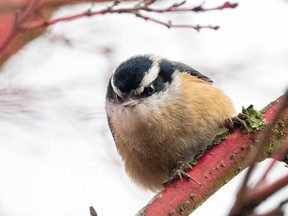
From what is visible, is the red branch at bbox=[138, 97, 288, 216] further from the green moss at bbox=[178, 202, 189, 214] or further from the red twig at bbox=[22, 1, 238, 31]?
the red twig at bbox=[22, 1, 238, 31]

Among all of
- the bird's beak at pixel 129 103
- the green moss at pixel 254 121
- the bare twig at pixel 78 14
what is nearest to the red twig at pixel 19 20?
the bare twig at pixel 78 14

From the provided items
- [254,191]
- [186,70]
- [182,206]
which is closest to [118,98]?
[186,70]

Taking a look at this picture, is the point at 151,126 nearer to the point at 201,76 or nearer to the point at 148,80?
the point at 148,80

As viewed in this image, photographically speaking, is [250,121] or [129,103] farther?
[129,103]

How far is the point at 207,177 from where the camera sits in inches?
94.8

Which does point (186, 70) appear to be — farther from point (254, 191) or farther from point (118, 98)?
point (254, 191)

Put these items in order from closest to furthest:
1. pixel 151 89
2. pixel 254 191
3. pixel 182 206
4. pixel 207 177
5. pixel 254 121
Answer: pixel 254 191 < pixel 182 206 < pixel 207 177 < pixel 254 121 < pixel 151 89

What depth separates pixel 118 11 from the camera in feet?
7.82

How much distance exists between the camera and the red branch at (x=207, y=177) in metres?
2.26

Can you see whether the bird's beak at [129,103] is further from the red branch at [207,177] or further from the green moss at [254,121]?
the red branch at [207,177]

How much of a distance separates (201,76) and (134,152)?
949 millimetres

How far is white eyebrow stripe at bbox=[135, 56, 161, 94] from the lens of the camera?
377 cm

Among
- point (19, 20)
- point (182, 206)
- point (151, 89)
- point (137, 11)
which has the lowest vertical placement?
point (151, 89)

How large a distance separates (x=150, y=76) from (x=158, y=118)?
0.37m
